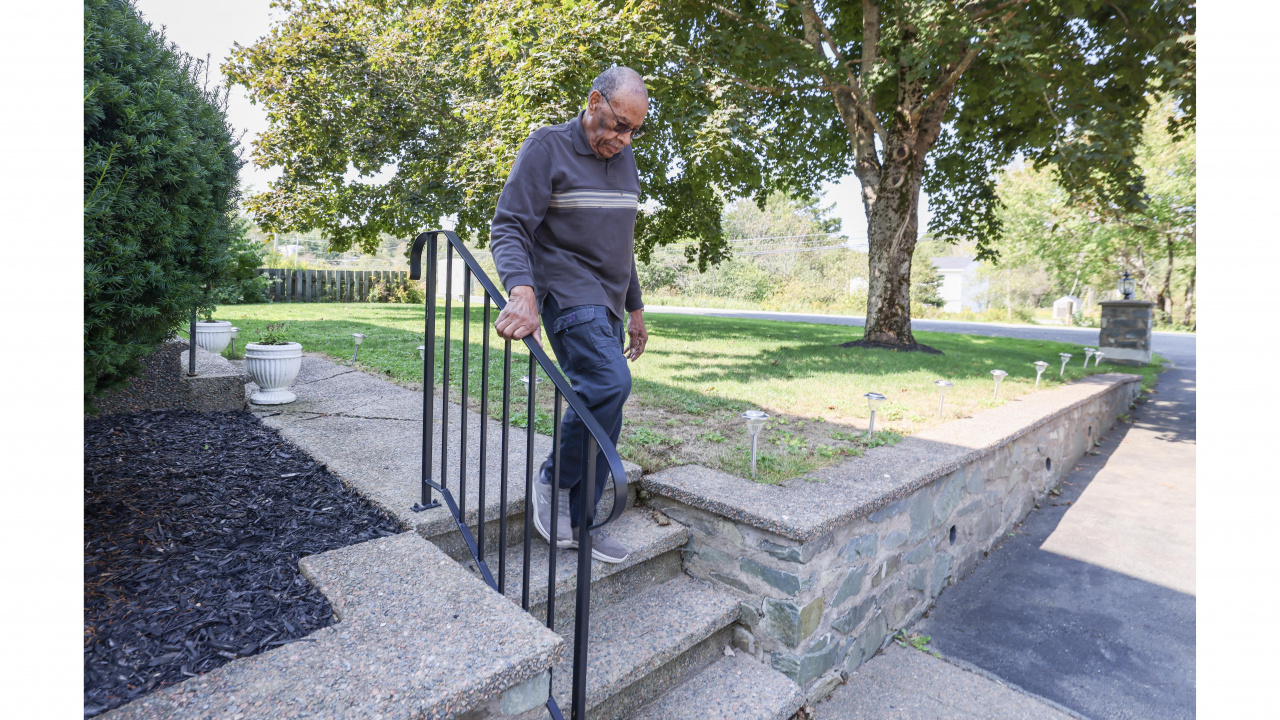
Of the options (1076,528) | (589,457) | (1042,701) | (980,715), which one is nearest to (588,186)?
(589,457)

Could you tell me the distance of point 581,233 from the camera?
1734mm

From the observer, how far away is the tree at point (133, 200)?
1.26 meters

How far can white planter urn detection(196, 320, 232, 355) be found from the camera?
150 inches

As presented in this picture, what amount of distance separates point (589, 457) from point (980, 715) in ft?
5.69

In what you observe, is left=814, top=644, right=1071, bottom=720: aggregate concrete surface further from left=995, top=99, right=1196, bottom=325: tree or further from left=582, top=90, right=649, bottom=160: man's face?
left=995, top=99, right=1196, bottom=325: tree

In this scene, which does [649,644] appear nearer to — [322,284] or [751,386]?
[751,386]

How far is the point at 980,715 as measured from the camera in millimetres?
2035

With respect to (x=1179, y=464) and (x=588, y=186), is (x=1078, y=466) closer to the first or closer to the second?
(x=1179, y=464)

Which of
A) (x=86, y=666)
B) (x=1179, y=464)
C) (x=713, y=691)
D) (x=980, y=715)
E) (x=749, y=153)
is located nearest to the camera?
(x=86, y=666)

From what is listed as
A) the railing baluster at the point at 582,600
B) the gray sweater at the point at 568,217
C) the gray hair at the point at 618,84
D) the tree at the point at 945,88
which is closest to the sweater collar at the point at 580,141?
the gray sweater at the point at 568,217

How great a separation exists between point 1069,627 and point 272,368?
3839 millimetres

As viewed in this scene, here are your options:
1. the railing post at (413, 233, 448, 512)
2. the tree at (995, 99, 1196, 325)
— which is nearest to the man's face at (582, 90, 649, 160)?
the railing post at (413, 233, 448, 512)

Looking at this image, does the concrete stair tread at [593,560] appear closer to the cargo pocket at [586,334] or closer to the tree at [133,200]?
the cargo pocket at [586,334]

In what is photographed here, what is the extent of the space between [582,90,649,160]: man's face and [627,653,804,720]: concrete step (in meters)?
1.60
